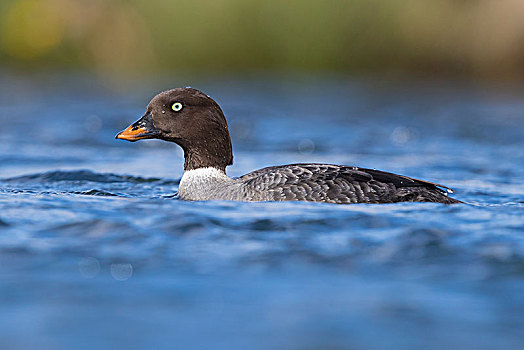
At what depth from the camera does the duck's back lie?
8.13 meters

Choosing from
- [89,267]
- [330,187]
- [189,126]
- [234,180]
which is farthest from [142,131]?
[89,267]

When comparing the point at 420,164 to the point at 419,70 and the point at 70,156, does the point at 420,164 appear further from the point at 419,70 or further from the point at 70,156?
the point at 419,70

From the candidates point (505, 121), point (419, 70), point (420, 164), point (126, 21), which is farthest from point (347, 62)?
point (420, 164)

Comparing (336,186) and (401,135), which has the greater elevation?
(401,135)

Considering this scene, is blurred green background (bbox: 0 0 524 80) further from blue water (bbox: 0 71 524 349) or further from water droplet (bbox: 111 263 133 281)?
water droplet (bbox: 111 263 133 281)

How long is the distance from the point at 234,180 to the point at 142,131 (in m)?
1.07

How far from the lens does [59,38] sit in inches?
1032

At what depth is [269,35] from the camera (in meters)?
25.7

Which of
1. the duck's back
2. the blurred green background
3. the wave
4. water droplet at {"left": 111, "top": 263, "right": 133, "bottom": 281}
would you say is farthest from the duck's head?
the blurred green background

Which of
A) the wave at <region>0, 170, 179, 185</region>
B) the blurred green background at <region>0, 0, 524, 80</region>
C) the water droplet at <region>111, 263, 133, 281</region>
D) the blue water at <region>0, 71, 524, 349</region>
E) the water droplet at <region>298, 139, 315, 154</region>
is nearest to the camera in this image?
the blue water at <region>0, 71, 524, 349</region>

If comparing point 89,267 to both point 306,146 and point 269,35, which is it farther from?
point 269,35

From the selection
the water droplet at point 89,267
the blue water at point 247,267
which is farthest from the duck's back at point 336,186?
the water droplet at point 89,267

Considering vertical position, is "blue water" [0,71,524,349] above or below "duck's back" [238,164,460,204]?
below

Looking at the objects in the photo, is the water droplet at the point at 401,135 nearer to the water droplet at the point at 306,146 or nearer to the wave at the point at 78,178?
the water droplet at the point at 306,146
